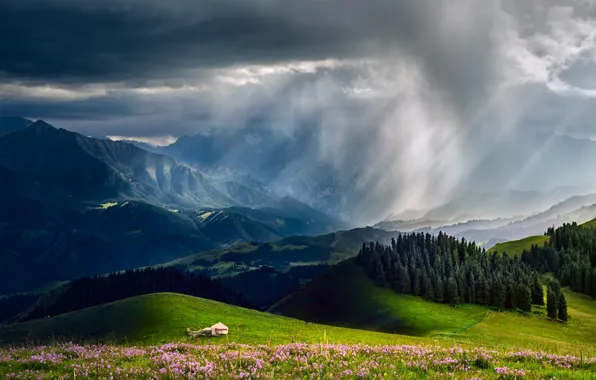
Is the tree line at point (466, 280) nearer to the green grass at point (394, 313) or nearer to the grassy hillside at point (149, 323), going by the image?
the green grass at point (394, 313)

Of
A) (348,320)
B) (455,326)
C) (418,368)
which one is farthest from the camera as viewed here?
(348,320)

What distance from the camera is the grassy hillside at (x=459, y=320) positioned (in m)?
108

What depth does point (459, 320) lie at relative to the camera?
136 metres

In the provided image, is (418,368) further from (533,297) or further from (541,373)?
(533,297)

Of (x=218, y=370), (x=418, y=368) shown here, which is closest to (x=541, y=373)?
(x=418, y=368)

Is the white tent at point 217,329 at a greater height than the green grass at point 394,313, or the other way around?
the white tent at point 217,329

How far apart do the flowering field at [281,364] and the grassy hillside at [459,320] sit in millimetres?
64770

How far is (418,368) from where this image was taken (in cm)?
2512

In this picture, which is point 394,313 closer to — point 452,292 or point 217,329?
point 452,292

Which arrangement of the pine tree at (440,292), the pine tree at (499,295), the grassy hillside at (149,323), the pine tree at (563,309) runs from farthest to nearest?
the pine tree at (440,292), the pine tree at (499,295), the pine tree at (563,309), the grassy hillside at (149,323)

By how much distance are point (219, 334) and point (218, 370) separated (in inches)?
1263

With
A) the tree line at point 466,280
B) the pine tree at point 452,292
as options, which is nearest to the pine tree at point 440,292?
the tree line at point 466,280

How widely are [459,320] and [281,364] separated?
11828 centimetres

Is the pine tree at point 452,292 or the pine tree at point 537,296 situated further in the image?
the pine tree at point 452,292
